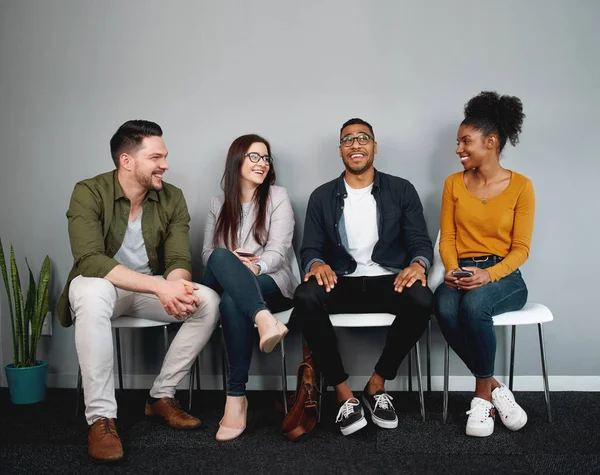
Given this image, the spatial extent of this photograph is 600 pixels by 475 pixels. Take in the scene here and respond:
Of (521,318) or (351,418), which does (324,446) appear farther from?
(521,318)

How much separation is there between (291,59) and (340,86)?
1.06 ft

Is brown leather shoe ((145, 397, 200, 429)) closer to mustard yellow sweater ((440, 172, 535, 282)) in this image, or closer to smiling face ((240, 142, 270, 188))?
smiling face ((240, 142, 270, 188))

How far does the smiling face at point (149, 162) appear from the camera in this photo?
2.61 m

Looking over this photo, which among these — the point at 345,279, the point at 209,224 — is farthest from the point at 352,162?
the point at 209,224

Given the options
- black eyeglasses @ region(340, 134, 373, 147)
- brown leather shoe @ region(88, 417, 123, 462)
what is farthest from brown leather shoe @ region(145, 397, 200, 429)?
black eyeglasses @ region(340, 134, 373, 147)

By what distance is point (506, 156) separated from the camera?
2994 millimetres

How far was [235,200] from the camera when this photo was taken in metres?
2.89

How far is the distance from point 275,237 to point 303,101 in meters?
0.85

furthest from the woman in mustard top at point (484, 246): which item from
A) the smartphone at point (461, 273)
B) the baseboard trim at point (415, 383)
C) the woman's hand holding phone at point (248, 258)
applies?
the woman's hand holding phone at point (248, 258)

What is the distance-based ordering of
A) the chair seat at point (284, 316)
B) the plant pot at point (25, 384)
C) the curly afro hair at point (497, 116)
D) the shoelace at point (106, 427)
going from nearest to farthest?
the shoelace at point (106, 427)
the chair seat at point (284, 316)
the curly afro hair at point (497, 116)
the plant pot at point (25, 384)

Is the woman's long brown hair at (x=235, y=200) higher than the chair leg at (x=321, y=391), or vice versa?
the woman's long brown hair at (x=235, y=200)

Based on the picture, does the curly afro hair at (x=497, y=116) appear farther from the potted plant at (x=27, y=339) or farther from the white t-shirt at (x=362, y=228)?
the potted plant at (x=27, y=339)

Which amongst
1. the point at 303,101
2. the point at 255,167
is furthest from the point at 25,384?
the point at 303,101

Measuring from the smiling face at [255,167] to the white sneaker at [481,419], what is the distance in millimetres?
1501
